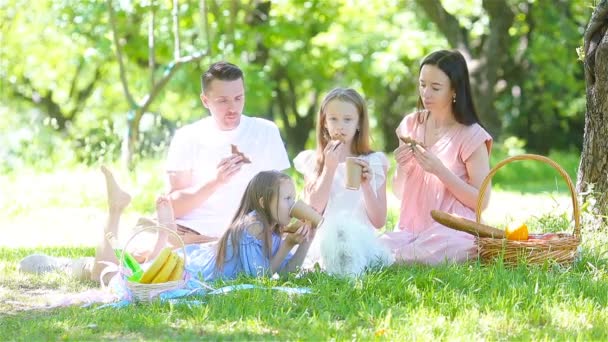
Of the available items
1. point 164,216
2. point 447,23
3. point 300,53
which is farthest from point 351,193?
point 300,53

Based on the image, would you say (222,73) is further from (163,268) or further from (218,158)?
(163,268)

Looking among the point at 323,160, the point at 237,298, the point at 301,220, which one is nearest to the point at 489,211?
the point at 323,160

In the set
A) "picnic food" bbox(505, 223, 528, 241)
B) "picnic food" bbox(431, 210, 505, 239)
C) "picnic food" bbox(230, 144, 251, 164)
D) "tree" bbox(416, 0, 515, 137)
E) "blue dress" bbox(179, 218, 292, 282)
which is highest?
"tree" bbox(416, 0, 515, 137)

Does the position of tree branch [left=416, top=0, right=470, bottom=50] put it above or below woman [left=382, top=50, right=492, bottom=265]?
above

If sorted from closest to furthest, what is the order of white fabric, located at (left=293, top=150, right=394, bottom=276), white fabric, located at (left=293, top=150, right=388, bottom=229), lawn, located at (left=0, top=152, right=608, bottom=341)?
lawn, located at (left=0, top=152, right=608, bottom=341) → white fabric, located at (left=293, top=150, right=394, bottom=276) → white fabric, located at (left=293, top=150, right=388, bottom=229)

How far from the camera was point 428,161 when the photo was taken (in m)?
5.39

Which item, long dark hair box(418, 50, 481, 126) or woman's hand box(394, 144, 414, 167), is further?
long dark hair box(418, 50, 481, 126)

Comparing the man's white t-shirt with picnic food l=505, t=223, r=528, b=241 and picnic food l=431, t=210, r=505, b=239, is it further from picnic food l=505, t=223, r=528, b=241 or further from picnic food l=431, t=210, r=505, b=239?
picnic food l=505, t=223, r=528, b=241

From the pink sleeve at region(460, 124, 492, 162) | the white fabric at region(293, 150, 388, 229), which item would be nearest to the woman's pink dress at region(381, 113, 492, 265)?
the pink sleeve at region(460, 124, 492, 162)

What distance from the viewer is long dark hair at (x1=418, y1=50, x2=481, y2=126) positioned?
5.61 meters

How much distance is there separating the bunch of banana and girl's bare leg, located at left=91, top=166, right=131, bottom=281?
0.79m

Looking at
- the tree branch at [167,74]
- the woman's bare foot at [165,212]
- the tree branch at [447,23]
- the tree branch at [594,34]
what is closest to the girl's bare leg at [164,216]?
the woman's bare foot at [165,212]

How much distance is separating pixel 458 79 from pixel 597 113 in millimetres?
1029

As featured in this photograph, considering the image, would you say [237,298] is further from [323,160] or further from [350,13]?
→ [350,13]
